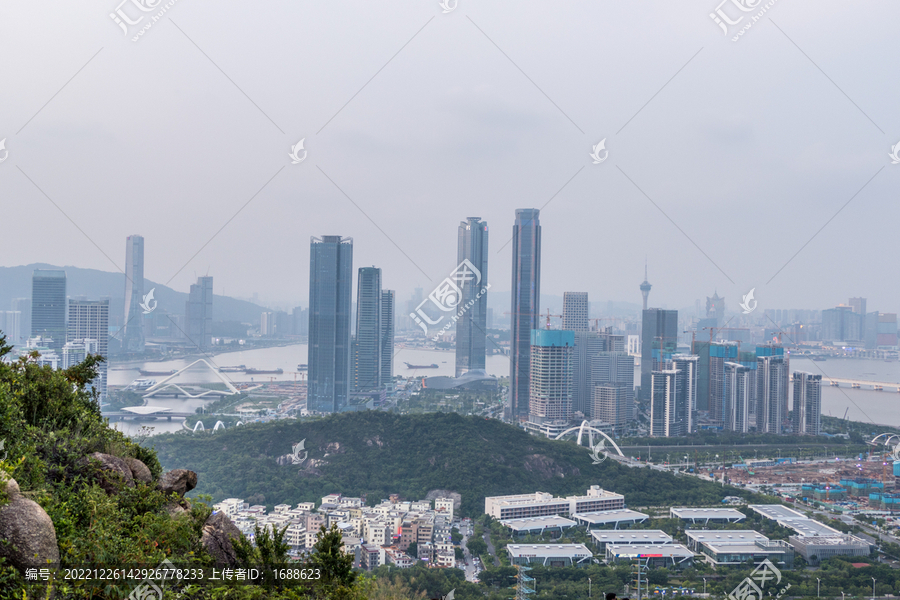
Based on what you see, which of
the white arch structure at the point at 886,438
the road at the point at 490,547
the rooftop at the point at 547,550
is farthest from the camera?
the white arch structure at the point at 886,438

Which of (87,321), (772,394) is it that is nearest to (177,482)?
(87,321)

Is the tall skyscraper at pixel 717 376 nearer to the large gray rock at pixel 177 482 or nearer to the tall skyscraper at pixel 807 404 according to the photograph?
→ the tall skyscraper at pixel 807 404

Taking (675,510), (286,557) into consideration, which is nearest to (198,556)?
(286,557)

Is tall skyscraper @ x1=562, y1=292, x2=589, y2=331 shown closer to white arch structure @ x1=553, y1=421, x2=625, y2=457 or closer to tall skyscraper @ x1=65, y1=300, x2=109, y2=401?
white arch structure @ x1=553, y1=421, x2=625, y2=457

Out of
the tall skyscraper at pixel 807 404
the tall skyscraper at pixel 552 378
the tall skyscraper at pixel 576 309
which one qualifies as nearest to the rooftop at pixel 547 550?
the tall skyscraper at pixel 552 378

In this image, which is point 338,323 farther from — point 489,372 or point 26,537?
point 26,537

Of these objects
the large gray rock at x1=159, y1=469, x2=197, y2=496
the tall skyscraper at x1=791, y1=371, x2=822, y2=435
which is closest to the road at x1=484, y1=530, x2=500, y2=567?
the large gray rock at x1=159, y1=469, x2=197, y2=496

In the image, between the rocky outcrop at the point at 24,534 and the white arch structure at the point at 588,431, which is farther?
the white arch structure at the point at 588,431
